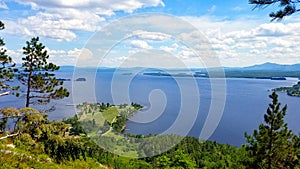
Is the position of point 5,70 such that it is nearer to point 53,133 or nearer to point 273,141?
point 53,133

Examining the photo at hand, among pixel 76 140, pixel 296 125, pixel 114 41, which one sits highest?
pixel 114 41

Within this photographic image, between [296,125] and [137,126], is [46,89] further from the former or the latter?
[296,125]

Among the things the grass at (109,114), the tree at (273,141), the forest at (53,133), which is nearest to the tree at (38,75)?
the forest at (53,133)

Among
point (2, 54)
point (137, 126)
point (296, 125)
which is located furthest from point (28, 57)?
point (296, 125)

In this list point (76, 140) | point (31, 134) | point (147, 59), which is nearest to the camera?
point (31, 134)

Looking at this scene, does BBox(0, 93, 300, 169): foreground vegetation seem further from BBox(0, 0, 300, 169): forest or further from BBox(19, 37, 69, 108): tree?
BBox(19, 37, 69, 108): tree
